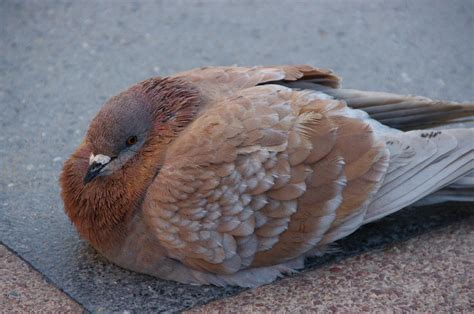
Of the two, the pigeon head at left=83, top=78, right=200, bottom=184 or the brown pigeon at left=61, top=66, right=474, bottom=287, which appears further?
the pigeon head at left=83, top=78, right=200, bottom=184

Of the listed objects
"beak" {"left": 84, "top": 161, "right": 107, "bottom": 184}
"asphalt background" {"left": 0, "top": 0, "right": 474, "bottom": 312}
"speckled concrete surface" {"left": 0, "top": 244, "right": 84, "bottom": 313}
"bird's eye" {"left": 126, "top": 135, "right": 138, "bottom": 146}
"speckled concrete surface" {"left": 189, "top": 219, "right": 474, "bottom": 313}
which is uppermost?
"bird's eye" {"left": 126, "top": 135, "right": 138, "bottom": 146}

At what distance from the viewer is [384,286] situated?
4031mm

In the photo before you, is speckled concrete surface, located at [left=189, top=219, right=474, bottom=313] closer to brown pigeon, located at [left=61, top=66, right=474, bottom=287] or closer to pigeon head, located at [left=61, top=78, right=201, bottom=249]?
brown pigeon, located at [left=61, top=66, right=474, bottom=287]

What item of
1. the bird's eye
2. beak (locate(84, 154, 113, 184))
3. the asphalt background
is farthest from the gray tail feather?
beak (locate(84, 154, 113, 184))

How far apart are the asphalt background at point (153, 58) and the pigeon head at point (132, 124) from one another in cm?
55

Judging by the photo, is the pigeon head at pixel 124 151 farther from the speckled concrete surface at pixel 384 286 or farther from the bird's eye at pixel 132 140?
the speckled concrete surface at pixel 384 286

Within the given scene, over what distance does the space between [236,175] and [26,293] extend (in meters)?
1.15

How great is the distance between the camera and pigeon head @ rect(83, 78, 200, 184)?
403 cm

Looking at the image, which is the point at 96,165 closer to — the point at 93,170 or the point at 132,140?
the point at 93,170

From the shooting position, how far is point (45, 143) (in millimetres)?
5336

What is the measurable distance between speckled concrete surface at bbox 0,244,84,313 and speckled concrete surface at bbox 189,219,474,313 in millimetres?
638

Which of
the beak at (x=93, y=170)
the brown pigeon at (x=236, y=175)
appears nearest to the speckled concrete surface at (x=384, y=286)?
the brown pigeon at (x=236, y=175)

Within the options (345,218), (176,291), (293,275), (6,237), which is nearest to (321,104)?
(345,218)

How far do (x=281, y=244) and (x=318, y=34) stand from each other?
3158 millimetres
